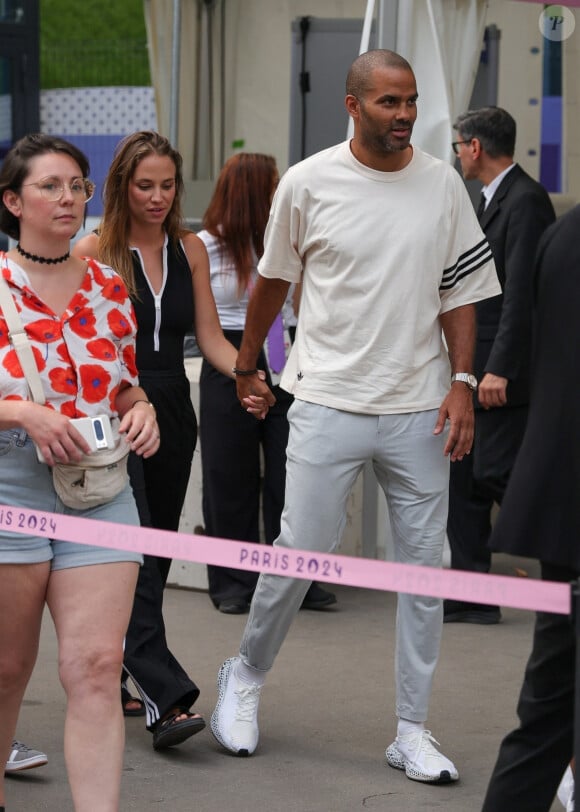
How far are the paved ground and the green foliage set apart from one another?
382 inches

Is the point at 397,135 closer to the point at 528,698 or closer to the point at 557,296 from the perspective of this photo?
the point at 557,296

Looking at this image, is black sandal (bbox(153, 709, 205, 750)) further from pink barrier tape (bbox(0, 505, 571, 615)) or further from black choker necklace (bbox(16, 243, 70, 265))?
black choker necklace (bbox(16, 243, 70, 265))

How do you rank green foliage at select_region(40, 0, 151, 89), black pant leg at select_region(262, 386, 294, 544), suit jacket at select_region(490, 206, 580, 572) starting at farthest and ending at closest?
1. green foliage at select_region(40, 0, 151, 89)
2. black pant leg at select_region(262, 386, 294, 544)
3. suit jacket at select_region(490, 206, 580, 572)

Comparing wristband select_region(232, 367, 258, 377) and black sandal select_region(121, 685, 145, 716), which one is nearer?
wristband select_region(232, 367, 258, 377)

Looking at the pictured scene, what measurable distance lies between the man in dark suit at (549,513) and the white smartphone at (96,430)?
3.01 ft

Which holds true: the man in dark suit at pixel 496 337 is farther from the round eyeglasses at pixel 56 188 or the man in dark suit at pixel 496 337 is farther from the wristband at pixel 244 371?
the round eyeglasses at pixel 56 188

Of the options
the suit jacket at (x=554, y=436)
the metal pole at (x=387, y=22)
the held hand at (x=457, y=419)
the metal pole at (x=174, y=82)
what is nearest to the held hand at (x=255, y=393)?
the held hand at (x=457, y=419)

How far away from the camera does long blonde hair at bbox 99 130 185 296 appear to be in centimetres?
455

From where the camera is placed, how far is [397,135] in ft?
13.4

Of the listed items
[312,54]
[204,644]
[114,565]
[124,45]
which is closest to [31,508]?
[114,565]

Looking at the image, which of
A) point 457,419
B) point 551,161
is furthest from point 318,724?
point 551,161

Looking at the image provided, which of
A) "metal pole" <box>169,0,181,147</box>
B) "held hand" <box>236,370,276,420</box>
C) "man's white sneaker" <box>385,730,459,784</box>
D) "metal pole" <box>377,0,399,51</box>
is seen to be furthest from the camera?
"metal pole" <box>169,0,181,147</box>

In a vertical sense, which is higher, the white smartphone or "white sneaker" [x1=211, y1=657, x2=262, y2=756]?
the white smartphone

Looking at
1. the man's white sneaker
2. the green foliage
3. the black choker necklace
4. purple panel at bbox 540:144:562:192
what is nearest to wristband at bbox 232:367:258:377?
the black choker necklace
